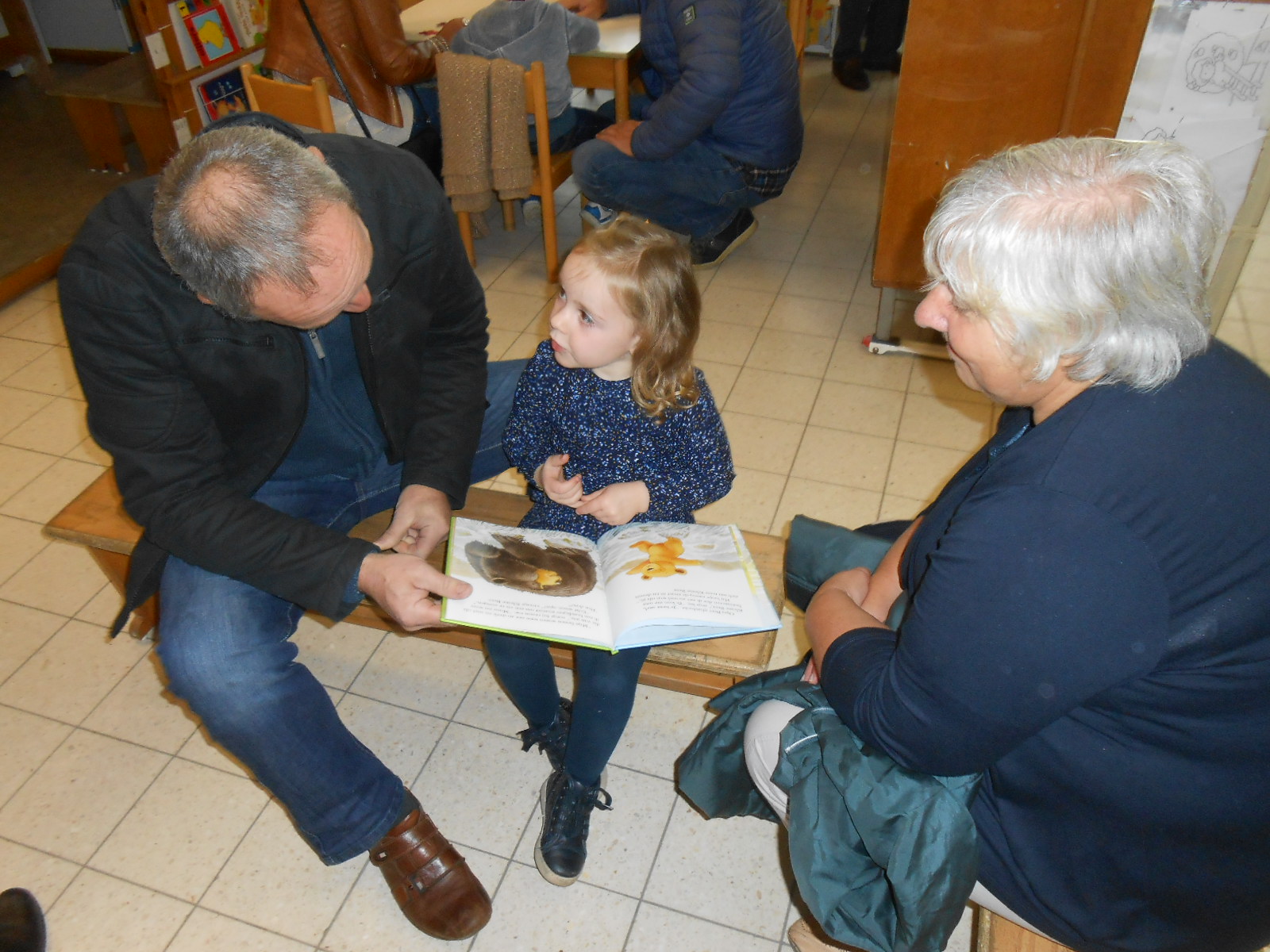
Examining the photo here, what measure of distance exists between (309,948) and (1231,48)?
311cm

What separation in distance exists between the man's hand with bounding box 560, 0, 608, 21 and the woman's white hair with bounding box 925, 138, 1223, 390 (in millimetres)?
3231

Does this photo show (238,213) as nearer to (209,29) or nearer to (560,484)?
(560,484)

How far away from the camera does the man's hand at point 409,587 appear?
60.2 inches

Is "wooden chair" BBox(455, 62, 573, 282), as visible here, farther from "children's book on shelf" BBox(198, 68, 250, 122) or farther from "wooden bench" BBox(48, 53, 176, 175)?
"wooden bench" BBox(48, 53, 176, 175)

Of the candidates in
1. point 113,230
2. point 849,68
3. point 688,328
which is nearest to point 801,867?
point 688,328

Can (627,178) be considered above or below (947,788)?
below

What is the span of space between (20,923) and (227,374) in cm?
A: 114

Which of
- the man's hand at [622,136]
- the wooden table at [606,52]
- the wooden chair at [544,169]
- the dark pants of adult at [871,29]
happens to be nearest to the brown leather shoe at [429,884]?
the wooden chair at [544,169]

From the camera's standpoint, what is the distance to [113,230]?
4.98ft

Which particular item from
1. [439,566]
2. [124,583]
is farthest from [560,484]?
[124,583]

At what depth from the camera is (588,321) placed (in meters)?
1.66

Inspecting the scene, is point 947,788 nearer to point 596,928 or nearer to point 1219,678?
point 1219,678

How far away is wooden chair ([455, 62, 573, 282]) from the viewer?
10.9 feet

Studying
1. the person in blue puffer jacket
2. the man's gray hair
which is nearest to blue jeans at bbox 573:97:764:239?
the person in blue puffer jacket
